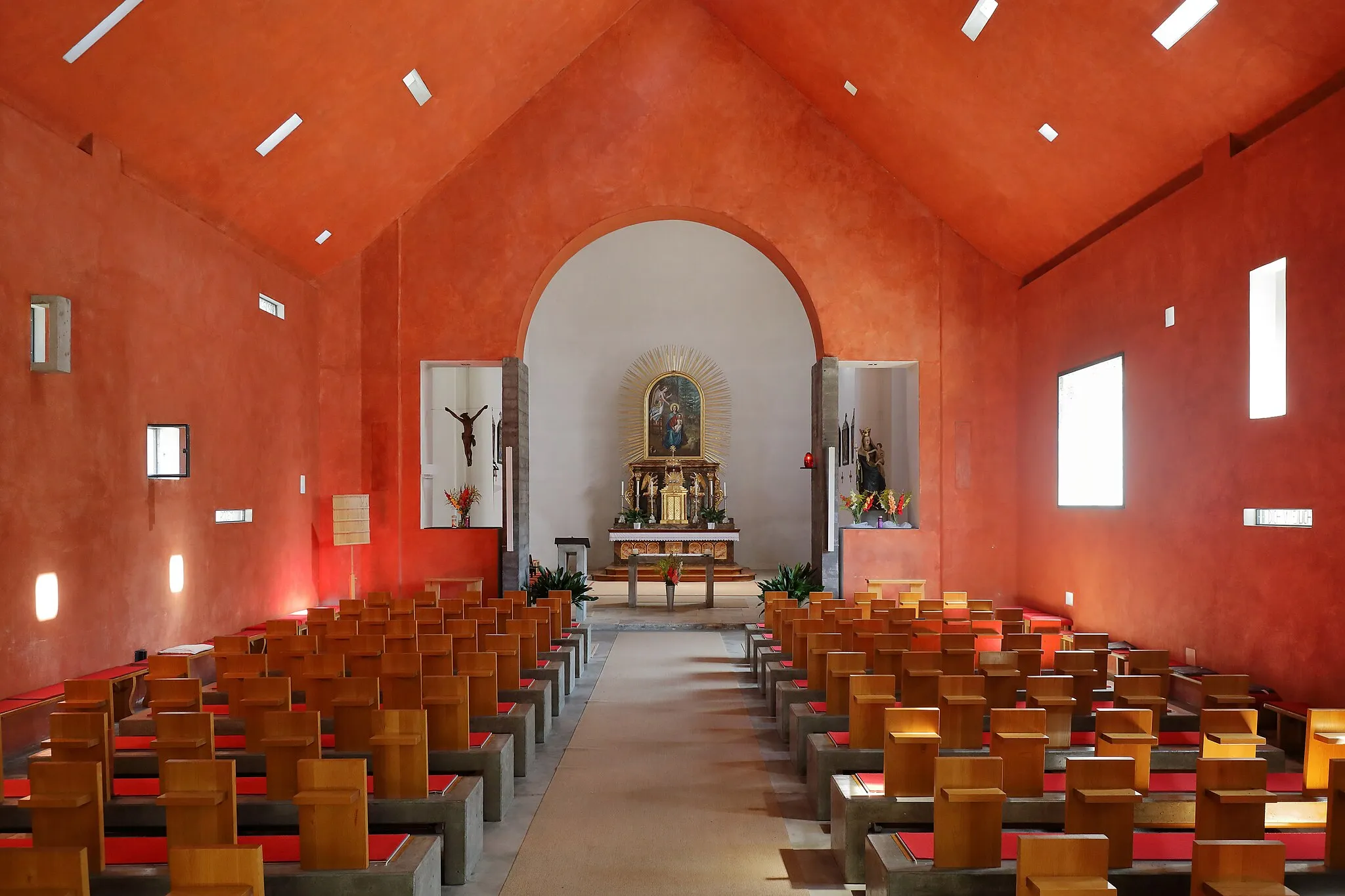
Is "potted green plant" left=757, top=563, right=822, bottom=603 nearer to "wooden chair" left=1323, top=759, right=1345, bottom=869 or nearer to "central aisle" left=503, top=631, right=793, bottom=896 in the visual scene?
"central aisle" left=503, top=631, right=793, bottom=896

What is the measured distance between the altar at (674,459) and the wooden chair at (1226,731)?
11.5 meters

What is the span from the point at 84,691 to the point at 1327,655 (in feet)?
21.8

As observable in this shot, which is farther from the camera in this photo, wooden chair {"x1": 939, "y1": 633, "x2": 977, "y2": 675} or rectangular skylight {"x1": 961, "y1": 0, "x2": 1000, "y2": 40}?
rectangular skylight {"x1": 961, "y1": 0, "x2": 1000, "y2": 40}

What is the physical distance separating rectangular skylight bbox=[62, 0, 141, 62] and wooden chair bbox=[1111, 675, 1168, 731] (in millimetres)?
6659

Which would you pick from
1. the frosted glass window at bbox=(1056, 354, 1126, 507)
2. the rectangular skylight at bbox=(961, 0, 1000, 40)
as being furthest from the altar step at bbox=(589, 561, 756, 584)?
the rectangular skylight at bbox=(961, 0, 1000, 40)

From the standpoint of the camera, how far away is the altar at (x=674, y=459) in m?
16.7

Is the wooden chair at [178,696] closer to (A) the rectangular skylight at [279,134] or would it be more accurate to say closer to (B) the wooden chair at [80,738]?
(B) the wooden chair at [80,738]

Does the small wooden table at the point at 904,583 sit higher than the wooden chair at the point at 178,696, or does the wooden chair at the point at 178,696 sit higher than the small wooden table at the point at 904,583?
the wooden chair at the point at 178,696

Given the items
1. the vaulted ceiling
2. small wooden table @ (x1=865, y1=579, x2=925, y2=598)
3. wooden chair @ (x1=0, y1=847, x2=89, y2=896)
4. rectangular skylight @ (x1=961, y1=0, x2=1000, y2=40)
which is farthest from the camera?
small wooden table @ (x1=865, y1=579, x2=925, y2=598)

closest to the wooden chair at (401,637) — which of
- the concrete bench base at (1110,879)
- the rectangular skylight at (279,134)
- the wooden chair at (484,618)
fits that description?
the wooden chair at (484,618)

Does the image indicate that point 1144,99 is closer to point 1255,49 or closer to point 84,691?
point 1255,49

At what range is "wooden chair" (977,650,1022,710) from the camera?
17.6 feet

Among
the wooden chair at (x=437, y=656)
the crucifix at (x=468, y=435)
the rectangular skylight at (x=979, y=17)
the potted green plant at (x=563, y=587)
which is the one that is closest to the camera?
the wooden chair at (x=437, y=656)

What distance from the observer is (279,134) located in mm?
8508
